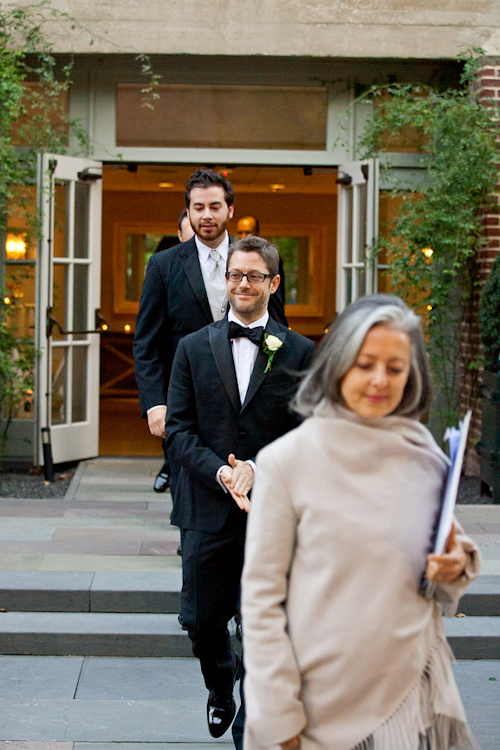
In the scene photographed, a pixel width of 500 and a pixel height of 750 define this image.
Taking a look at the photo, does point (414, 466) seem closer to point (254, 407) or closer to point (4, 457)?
point (254, 407)

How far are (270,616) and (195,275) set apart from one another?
2.71 m

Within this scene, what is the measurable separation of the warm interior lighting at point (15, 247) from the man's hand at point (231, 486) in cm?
580

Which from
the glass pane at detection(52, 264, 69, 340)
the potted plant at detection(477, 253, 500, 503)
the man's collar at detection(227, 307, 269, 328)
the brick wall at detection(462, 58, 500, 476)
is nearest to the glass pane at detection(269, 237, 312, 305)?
the brick wall at detection(462, 58, 500, 476)

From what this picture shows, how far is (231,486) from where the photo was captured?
11.1ft

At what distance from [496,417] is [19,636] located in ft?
13.5

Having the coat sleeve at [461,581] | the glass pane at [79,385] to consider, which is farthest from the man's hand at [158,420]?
the glass pane at [79,385]

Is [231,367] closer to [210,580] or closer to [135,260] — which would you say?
[210,580]

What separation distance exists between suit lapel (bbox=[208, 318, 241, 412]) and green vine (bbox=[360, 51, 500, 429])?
4.92 metres

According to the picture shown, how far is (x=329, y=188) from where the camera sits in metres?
16.5

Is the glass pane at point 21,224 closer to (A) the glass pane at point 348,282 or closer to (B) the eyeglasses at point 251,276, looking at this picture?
(A) the glass pane at point 348,282

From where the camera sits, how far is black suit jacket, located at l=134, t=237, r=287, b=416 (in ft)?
15.5

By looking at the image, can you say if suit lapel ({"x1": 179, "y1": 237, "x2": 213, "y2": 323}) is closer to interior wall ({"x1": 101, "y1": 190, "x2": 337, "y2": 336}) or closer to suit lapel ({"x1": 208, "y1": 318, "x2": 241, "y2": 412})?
suit lapel ({"x1": 208, "y1": 318, "x2": 241, "y2": 412})

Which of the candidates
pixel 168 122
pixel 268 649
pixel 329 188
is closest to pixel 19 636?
pixel 268 649

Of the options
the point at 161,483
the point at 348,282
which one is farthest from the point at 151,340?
the point at 348,282
